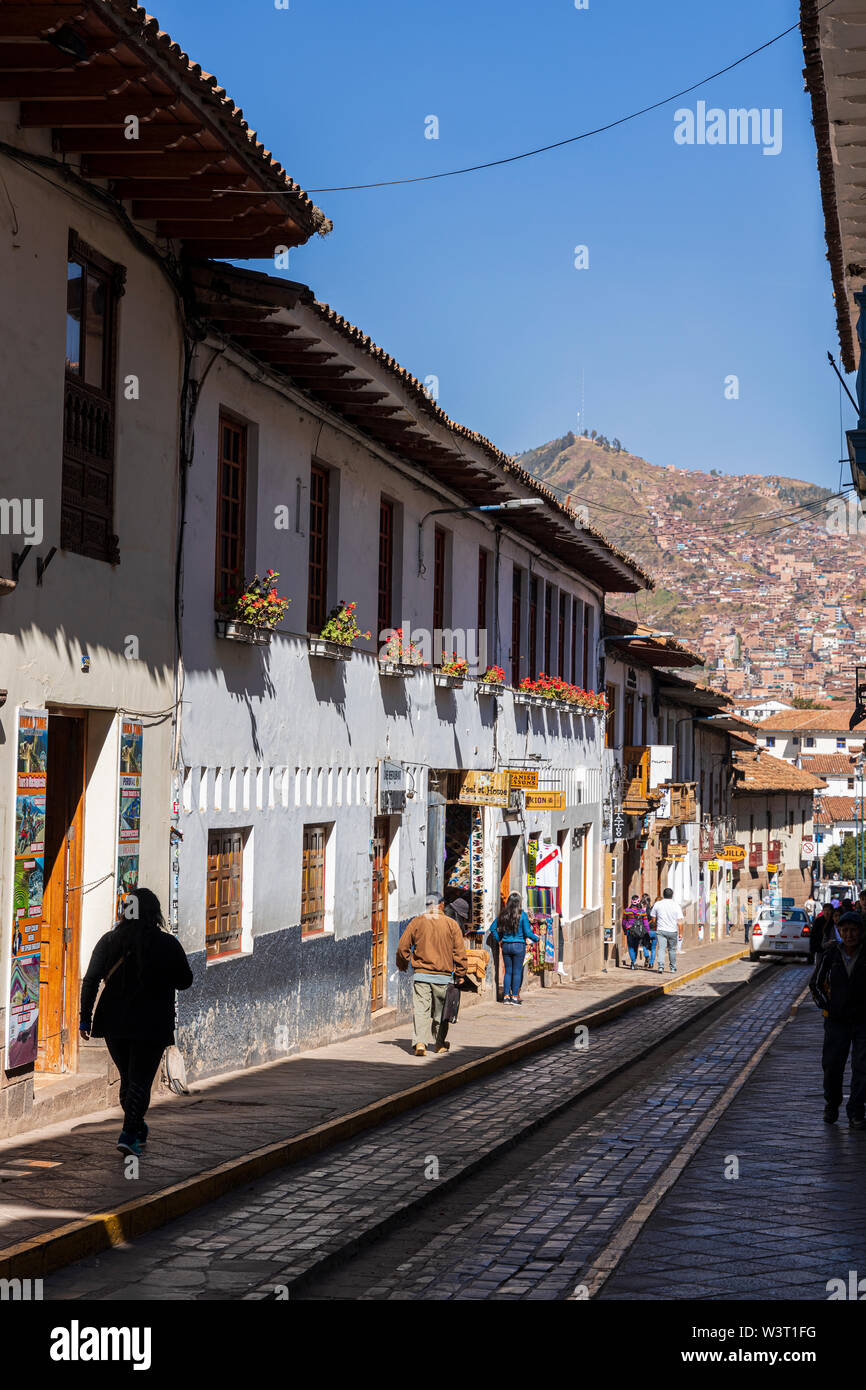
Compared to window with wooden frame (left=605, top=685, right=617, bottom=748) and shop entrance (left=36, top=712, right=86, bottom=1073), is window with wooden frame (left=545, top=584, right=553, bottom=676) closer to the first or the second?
window with wooden frame (left=605, top=685, right=617, bottom=748)

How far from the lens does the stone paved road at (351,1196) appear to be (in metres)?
7.51

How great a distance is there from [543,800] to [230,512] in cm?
1131

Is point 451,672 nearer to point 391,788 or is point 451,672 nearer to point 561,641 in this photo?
point 391,788

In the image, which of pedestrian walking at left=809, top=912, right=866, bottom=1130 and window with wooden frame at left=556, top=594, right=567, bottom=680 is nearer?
pedestrian walking at left=809, top=912, right=866, bottom=1130

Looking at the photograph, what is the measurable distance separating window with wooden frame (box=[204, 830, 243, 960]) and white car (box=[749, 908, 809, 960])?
32433 millimetres

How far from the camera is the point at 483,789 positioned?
2244 cm

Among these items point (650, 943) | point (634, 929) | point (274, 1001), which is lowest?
point (650, 943)

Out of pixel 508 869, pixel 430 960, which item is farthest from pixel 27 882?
pixel 508 869

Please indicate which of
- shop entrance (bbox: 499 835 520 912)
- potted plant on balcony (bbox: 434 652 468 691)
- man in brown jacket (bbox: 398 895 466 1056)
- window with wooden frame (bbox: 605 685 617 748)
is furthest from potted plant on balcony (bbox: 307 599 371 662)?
window with wooden frame (bbox: 605 685 617 748)

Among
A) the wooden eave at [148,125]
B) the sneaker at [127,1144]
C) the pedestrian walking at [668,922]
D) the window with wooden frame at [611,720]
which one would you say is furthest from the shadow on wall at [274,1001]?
the window with wooden frame at [611,720]

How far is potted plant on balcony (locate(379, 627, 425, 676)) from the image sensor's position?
18.7 meters
